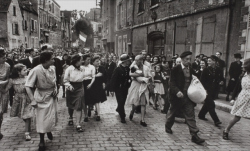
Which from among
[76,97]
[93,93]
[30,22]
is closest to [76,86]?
[76,97]

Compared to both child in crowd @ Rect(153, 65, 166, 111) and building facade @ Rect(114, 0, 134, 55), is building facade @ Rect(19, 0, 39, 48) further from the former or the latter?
child in crowd @ Rect(153, 65, 166, 111)

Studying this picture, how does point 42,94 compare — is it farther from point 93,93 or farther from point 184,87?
point 184,87

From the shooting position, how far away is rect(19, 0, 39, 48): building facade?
1188 inches

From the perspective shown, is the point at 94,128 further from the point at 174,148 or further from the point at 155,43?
the point at 155,43

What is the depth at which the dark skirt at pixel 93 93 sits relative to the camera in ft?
18.9

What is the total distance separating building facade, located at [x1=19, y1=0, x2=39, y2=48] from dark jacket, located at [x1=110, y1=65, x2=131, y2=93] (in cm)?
2687

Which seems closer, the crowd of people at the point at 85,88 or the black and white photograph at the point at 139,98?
the crowd of people at the point at 85,88

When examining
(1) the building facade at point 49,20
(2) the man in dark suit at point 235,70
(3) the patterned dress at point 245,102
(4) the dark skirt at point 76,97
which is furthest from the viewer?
(1) the building facade at point 49,20

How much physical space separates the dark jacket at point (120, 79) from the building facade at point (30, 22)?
2687cm

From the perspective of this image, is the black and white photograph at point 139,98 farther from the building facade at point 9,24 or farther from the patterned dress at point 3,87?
the building facade at point 9,24

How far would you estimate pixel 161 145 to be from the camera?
4.37m

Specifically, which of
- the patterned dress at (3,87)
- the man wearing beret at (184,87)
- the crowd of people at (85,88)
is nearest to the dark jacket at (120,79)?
the crowd of people at (85,88)

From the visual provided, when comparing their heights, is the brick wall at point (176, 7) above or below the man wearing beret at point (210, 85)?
above

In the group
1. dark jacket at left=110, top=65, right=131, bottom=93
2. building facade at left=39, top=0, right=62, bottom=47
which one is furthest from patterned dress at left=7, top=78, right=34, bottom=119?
building facade at left=39, top=0, right=62, bottom=47
